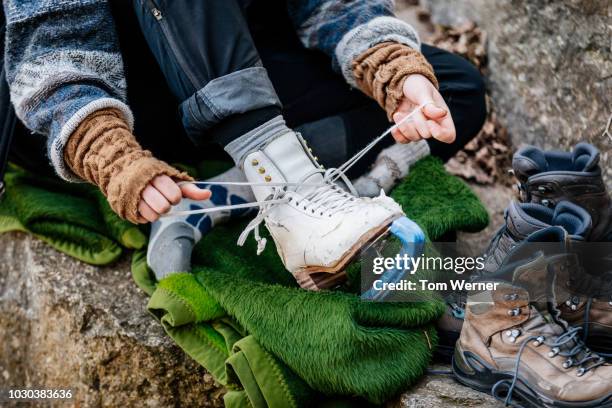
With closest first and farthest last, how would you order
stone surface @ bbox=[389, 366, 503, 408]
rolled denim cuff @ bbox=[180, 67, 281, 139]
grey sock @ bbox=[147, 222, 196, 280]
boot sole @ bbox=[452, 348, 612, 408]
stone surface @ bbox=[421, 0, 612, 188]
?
boot sole @ bbox=[452, 348, 612, 408] < stone surface @ bbox=[389, 366, 503, 408] < rolled denim cuff @ bbox=[180, 67, 281, 139] < grey sock @ bbox=[147, 222, 196, 280] < stone surface @ bbox=[421, 0, 612, 188]

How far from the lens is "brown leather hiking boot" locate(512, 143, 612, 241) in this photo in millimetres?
1411

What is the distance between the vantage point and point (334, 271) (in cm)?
136

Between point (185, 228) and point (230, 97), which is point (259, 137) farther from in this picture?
point (185, 228)

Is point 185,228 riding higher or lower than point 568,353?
lower

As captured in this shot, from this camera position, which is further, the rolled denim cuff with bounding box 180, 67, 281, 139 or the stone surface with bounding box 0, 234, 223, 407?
the stone surface with bounding box 0, 234, 223, 407

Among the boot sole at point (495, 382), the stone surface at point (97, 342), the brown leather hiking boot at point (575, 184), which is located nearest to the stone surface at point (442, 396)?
the boot sole at point (495, 382)

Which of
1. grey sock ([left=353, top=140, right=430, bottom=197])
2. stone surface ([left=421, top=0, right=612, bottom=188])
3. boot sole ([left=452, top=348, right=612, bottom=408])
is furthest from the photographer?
stone surface ([left=421, top=0, right=612, bottom=188])

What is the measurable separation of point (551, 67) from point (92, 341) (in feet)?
4.41

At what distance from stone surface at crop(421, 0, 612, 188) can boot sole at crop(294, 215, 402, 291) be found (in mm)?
736

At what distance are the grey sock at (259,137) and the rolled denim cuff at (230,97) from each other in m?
0.04

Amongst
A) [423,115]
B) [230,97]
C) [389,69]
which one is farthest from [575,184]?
[230,97]

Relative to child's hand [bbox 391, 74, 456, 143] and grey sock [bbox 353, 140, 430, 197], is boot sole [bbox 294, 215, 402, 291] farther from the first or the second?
grey sock [bbox 353, 140, 430, 197]

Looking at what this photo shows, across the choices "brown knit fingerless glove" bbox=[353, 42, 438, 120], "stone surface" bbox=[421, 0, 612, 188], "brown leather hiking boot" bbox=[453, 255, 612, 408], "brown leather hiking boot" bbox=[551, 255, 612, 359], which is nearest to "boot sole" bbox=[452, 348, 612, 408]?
"brown leather hiking boot" bbox=[453, 255, 612, 408]

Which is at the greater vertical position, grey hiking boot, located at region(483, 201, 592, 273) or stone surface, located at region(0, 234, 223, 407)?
grey hiking boot, located at region(483, 201, 592, 273)
